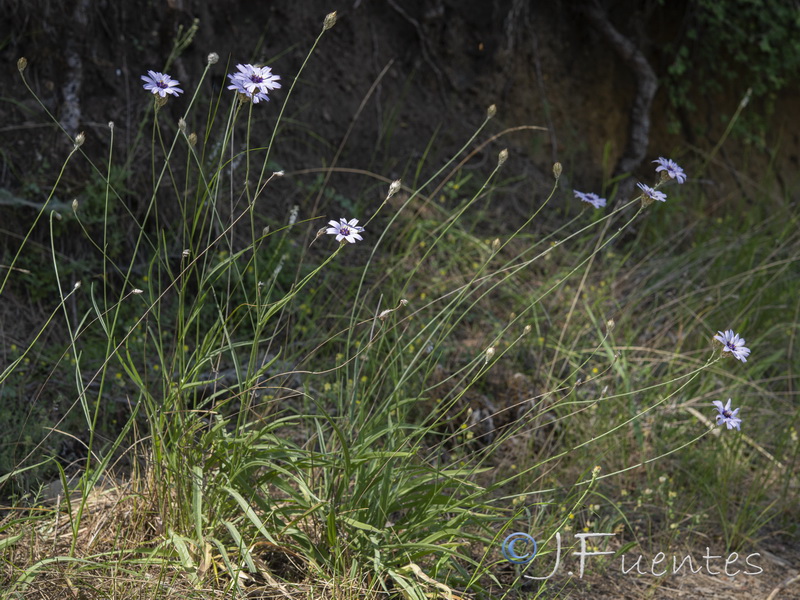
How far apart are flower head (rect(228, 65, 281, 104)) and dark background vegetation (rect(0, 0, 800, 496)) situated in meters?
0.27

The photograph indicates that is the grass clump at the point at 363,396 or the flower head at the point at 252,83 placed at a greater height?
the flower head at the point at 252,83

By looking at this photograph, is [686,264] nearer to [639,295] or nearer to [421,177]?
[639,295]

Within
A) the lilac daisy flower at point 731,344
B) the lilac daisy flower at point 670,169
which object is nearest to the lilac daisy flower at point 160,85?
the lilac daisy flower at point 670,169

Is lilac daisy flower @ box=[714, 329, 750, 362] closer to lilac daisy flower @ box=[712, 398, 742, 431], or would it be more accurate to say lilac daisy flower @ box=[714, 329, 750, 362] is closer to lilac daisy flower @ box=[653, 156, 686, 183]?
lilac daisy flower @ box=[712, 398, 742, 431]

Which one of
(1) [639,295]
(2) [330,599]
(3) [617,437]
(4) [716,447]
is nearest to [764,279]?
(1) [639,295]

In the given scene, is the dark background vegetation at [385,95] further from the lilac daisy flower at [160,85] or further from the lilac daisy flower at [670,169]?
the lilac daisy flower at [670,169]

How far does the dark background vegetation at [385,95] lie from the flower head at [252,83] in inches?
10.8

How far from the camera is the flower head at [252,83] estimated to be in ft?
5.88

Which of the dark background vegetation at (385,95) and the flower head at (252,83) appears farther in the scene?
the dark background vegetation at (385,95)

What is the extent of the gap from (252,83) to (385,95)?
9.64ft

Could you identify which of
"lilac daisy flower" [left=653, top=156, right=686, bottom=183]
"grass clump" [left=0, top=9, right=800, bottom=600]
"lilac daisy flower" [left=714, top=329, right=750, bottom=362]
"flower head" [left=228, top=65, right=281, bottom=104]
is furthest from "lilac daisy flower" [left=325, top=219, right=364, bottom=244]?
"lilac daisy flower" [left=714, top=329, right=750, bottom=362]

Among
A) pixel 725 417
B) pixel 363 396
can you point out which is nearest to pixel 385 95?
pixel 363 396

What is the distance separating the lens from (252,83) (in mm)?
1817

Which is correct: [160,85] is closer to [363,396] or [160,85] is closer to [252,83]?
[252,83]
